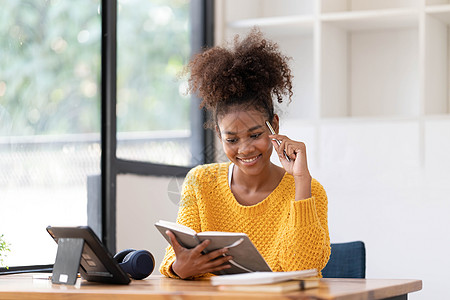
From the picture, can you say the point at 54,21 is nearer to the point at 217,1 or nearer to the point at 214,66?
the point at 214,66

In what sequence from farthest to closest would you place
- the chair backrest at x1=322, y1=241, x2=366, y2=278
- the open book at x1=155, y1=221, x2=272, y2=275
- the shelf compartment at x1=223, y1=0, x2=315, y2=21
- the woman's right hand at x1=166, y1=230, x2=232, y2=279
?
the shelf compartment at x1=223, y1=0, x2=315, y2=21 < the chair backrest at x1=322, y1=241, x2=366, y2=278 < the woman's right hand at x1=166, y1=230, x2=232, y2=279 < the open book at x1=155, y1=221, x2=272, y2=275

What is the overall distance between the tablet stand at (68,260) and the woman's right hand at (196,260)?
238mm

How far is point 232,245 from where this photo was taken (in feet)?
5.78

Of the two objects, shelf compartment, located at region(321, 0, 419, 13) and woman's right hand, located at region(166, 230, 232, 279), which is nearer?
woman's right hand, located at region(166, 230, 232, 279)

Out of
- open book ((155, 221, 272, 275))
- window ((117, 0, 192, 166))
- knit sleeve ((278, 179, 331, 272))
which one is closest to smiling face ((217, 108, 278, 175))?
knit sleeve ((278, 179, 331, 272))

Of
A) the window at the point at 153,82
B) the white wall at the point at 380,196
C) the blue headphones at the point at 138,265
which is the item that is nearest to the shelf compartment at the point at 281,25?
the window at the point at 153,82

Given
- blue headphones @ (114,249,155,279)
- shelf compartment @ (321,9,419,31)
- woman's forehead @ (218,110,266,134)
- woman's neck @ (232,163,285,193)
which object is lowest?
blue headphones @ (114,249,155,279)

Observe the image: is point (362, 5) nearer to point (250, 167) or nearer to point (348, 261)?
point (348, 261)

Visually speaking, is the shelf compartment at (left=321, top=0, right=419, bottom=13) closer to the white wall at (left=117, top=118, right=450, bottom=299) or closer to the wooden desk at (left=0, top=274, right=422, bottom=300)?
the white wall at (left=117, top=118, right=450, bottom=299)

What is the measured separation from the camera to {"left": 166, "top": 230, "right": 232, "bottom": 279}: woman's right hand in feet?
6.00

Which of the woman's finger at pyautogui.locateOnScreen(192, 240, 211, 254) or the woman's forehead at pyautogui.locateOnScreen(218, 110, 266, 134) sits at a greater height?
the woman's forehead at pyautogui.locateOnScreen(218, 110, 266, 134)

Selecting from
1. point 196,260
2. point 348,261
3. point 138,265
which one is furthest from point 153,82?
point 196,260

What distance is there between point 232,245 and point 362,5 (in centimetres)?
218

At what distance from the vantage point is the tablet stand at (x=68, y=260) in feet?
5.95
